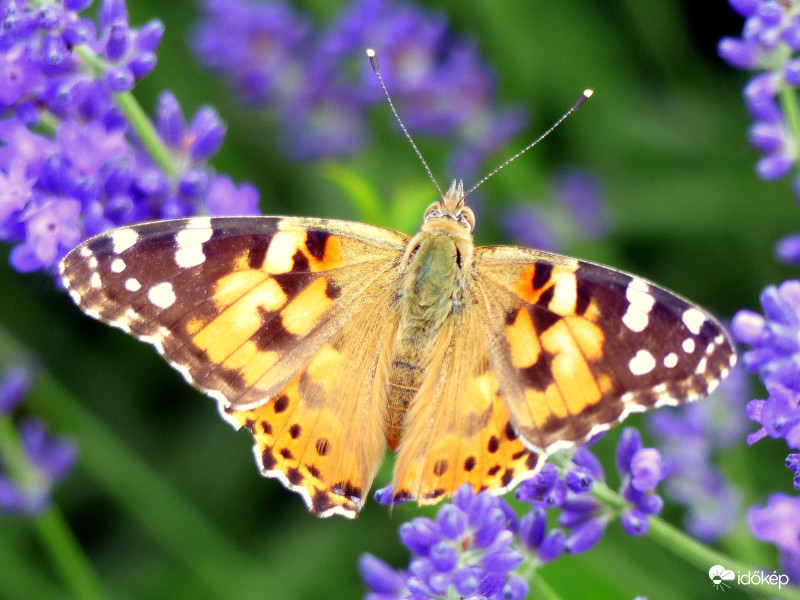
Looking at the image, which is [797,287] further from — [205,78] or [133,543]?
[205,78]

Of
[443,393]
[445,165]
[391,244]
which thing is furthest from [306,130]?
[443,393]

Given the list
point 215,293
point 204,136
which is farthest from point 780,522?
point 204,136

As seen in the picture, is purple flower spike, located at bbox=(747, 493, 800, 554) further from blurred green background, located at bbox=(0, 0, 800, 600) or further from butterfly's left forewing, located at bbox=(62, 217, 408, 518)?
blurred green background, located at bbox=(0, 0, 800, 600)

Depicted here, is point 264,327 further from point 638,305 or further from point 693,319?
point 693,319

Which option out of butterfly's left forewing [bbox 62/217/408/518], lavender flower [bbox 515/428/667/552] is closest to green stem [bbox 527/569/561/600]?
lavender flower [bbox 515/428/667/552]

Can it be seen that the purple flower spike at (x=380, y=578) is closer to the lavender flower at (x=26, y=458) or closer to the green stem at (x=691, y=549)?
the green stem at (x=691, y=549)

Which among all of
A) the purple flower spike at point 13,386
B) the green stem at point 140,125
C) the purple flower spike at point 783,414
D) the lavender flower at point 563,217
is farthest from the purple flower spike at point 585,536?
the lavender flower at point 563,217

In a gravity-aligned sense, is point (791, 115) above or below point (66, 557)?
above
